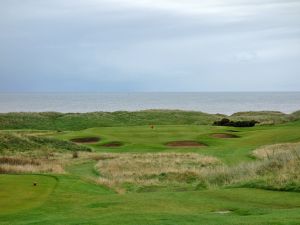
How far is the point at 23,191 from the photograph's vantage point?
18.1 meters

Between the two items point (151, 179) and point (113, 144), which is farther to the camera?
point (113, 144)

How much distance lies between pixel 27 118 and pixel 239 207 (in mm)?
60633

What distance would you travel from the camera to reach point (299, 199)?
1695 centimetres

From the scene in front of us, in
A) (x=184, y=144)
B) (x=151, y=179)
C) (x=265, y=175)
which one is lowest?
(x=151, y=179)

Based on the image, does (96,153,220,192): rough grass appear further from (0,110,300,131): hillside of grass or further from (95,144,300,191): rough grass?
(0,110,300,131): hillside of grass

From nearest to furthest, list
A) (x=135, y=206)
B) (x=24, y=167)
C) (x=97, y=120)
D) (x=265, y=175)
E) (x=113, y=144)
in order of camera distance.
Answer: (x=135, y=206)
(x=265, y=175)
(x=24, y=167)
(x=113, y=144)
(x=97, y=120)

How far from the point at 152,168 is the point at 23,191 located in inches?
553

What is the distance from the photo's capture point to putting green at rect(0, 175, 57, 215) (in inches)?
632

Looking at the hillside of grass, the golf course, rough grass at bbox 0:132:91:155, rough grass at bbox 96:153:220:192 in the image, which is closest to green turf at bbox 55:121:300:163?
the golf course

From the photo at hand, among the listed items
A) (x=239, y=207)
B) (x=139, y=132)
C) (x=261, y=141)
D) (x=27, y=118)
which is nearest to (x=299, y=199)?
(x=239, y=207)

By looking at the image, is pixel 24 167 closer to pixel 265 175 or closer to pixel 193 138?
pixel 265 175

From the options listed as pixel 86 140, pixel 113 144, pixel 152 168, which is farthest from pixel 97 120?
pixel 152 168

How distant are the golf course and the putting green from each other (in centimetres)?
3

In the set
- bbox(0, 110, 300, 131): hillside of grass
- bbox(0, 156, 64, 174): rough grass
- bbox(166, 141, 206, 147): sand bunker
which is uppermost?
bbox(0, 110, 300, 131): hillside of grass
